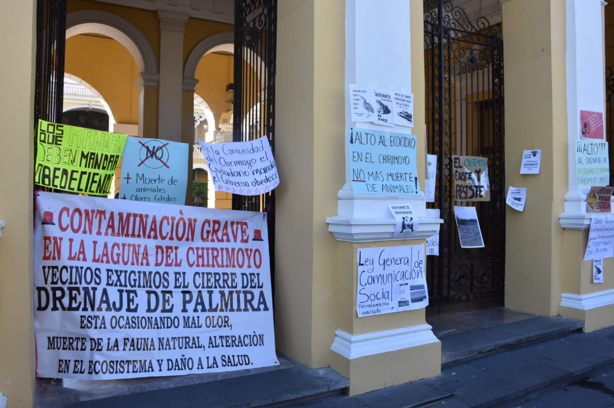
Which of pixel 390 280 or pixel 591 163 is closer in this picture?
pixel 390 280

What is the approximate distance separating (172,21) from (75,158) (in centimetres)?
640

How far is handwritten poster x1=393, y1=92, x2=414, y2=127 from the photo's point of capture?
3.96 metres

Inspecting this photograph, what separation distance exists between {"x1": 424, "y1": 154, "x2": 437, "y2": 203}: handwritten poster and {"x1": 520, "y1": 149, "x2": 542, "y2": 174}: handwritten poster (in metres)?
1.17

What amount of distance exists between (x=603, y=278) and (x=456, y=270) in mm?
1682

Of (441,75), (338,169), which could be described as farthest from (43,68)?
(441,75)

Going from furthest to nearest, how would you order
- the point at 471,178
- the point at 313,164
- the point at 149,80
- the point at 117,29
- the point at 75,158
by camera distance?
the point at 149,80
the point at 117,29
the point at 471,178
the point at 313,164
the point at 75,158

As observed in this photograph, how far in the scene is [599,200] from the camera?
5.55m

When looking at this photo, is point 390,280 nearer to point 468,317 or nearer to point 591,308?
point 468,317

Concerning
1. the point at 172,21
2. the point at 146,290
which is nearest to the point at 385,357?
the point at 146,290

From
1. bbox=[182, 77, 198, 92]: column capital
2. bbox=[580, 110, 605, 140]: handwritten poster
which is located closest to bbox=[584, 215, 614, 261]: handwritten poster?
bbox=[580, 110, 605, 140]: handwritten poster

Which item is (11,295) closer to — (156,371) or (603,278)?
(156,371)

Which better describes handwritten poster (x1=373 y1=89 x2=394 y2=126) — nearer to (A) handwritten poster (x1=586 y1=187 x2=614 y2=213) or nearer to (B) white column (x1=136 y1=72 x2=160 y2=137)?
(A) handwritten poster (x1=586 y1=187 x2=614 y2=213)

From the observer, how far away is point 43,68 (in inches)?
149

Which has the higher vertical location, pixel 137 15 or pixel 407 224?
pixel 137 15
